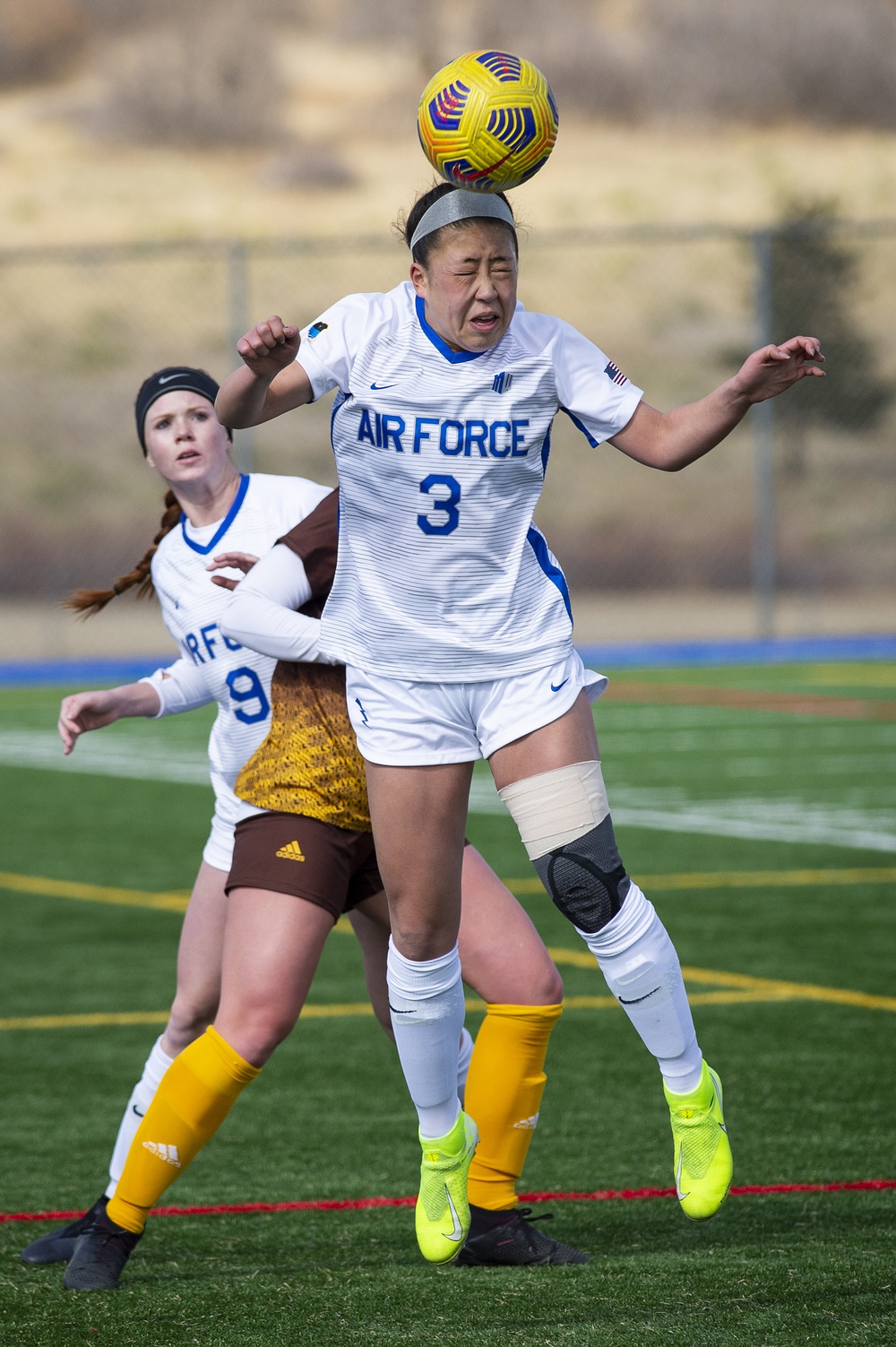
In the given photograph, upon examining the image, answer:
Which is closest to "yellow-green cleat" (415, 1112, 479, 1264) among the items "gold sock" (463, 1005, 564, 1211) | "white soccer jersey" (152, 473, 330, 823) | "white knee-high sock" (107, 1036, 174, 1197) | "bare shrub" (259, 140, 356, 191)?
"gold sock" (463, 1005, 564, 1211)

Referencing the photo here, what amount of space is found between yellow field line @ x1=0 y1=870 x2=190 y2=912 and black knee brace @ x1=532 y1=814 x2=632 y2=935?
5.69 metres

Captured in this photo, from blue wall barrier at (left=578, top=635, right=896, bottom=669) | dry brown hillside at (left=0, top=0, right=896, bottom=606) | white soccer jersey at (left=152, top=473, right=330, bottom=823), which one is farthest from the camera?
dry brown hillside at (left=0, top=0, right=896, bottom=606)

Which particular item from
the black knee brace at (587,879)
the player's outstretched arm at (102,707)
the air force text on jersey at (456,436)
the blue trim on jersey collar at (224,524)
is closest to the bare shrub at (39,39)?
the blue trim on jersey collar at (224,524)

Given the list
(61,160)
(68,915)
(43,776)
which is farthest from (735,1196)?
(61,160)

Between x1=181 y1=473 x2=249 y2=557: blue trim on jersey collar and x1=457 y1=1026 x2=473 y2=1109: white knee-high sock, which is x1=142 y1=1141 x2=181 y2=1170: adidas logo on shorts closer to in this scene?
x1=457 y1=1026 x2=473 y2=1109: white knee-high sock

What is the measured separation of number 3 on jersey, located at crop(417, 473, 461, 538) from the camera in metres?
4.23

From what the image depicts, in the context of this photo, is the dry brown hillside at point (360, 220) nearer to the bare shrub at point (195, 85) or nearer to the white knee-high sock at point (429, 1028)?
the bare shrub at point (195, 85)

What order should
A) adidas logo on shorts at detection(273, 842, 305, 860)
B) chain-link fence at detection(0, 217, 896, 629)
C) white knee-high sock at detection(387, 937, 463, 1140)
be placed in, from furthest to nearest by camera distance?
chain-link fence at detection(0, 217, 896, 629)
adidas logo on shorts at detection(273, 842, 305, 860)
white knee-high sock at detection(387, 937, 463, 1140)

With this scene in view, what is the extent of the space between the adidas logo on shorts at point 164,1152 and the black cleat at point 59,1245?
9.1 inches

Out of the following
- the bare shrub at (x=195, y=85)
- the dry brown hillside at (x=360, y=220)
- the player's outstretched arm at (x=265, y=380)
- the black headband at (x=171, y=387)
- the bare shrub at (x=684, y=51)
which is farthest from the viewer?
the bare shrub at (x=684, y=51)

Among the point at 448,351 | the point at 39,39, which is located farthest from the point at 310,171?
the point at 448,351

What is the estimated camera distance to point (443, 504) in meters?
4.25

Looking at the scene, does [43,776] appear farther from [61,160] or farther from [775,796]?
[61,160]

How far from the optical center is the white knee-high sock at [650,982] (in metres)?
4.31
